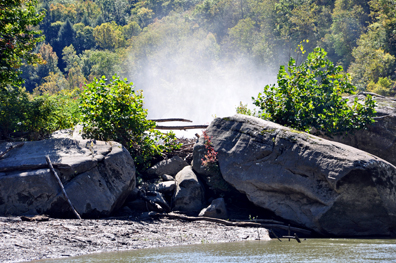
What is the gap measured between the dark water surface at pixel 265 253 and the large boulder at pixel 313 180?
854 millimetres

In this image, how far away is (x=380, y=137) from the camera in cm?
1055

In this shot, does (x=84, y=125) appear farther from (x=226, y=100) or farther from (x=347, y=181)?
(x=226, y=100)

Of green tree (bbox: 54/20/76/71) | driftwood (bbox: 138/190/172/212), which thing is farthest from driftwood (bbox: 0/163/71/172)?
green tree (bbox: 54/20/76/71)

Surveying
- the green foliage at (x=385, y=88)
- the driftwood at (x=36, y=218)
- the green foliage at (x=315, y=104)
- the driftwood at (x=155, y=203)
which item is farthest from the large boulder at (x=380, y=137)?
the green foliage at (x=385, y=88)

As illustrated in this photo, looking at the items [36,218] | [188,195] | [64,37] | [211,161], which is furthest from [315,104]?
[64,37]

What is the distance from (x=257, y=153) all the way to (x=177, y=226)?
8.58ft

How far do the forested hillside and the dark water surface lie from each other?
36662 millimetres

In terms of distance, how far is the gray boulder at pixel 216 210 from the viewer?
8.67 metres

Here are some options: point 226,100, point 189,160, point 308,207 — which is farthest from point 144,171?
point 226,100

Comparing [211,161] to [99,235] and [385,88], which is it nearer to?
[99,235]

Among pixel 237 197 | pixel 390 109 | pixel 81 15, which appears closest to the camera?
pixel 237 197

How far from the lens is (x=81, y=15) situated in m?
158

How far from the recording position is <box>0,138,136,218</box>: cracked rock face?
757 centimetres

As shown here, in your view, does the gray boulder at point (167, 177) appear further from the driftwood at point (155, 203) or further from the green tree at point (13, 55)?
the green tree at point (13, 55)
